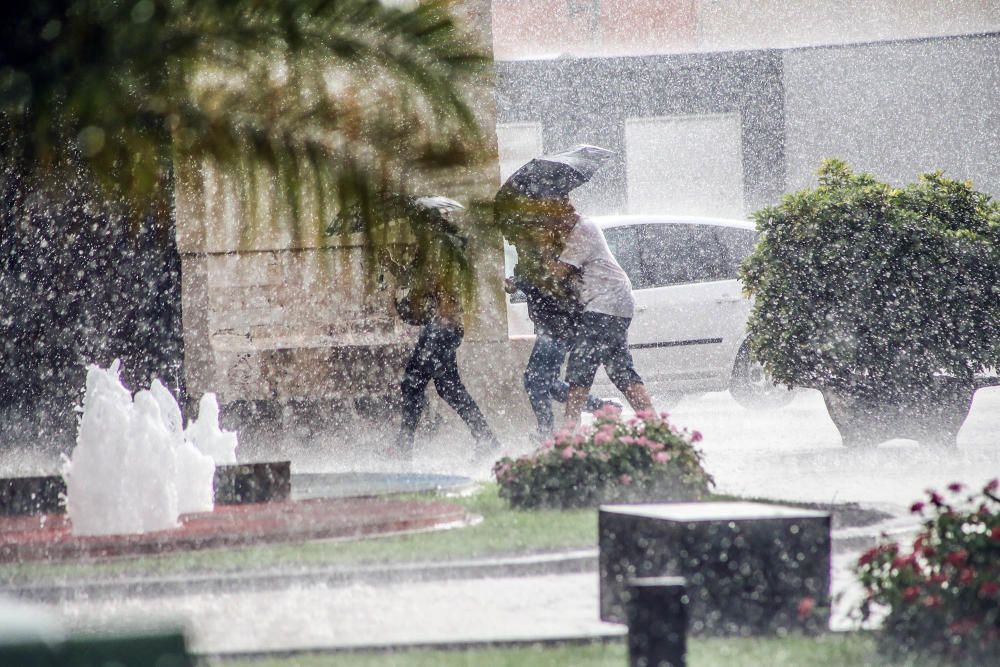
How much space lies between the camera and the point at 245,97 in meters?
3.42

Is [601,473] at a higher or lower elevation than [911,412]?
higher

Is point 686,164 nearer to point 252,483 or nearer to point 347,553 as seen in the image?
point 252,483

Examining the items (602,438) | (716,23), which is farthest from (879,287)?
(716,23)

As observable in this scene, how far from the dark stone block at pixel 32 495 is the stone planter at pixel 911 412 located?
5.42 m

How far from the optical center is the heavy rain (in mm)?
3354

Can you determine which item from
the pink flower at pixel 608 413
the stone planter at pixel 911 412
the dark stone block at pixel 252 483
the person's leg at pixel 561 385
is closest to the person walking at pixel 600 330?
the person's leg at pixel 561 385

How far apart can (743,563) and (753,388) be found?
1025 cm

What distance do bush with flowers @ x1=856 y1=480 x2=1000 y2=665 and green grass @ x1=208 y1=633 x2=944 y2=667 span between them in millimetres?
91

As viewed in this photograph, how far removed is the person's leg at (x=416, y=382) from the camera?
10.6m

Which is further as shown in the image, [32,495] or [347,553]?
[32,495]

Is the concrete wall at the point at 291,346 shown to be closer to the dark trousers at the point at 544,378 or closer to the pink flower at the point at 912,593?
the dark trousers at the point at 544,378

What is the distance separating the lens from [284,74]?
343cm

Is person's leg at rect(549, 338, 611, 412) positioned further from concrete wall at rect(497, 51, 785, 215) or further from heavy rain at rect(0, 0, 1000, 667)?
concrete wall at rect(497, 51, 785, 215)

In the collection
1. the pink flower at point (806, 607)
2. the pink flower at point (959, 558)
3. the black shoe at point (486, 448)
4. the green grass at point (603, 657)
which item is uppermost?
the pink flower at point (959, 558)
